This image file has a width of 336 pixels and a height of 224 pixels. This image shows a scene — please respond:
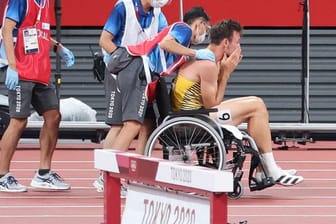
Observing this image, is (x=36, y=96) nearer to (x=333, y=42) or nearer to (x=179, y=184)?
(x=179, y=184)

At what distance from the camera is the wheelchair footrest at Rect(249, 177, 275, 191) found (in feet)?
28.6

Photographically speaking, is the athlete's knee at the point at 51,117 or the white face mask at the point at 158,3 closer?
the white face mask at the point at 158,3

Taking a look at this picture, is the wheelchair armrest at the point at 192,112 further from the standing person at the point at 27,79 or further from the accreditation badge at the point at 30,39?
the accreditation badge at the point at 30,39

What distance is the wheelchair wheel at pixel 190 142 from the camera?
8352 millimetres

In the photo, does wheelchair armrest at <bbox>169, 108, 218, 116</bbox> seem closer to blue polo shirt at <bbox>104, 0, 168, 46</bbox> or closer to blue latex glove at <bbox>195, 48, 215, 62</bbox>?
blue latex glove at <bbox>195, 48, 215, 62</bbox>

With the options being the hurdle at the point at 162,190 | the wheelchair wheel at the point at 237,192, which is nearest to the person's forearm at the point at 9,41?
the wheelchair wheel at the point at 237,192

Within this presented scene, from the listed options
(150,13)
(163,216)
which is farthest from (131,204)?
(150,13)

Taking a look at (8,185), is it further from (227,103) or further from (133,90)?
(227,103)

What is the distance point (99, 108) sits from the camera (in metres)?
14.9

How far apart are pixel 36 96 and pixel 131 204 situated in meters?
3.52

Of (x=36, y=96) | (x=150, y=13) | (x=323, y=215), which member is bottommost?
(x=323, y=215)

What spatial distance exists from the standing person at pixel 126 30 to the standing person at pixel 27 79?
0.53m

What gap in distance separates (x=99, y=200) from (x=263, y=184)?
1.34 meters

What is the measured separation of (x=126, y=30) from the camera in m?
8.82
